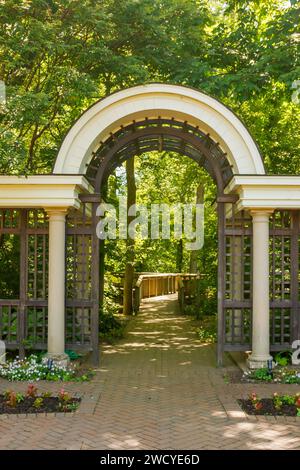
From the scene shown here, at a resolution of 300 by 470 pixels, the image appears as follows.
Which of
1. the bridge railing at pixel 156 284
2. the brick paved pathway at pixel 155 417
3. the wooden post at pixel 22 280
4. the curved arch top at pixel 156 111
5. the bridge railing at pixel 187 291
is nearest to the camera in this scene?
the brick paved pathway at pixel 155 417

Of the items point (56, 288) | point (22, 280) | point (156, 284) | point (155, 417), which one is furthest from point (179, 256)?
point (155, 417)

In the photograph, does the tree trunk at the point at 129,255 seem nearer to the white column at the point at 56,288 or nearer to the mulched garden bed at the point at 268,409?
the white column at the point at 56,288

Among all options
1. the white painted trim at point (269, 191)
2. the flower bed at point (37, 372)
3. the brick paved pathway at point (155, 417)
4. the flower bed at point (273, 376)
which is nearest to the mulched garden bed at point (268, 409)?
the brick paved pathway at point (155, 417)

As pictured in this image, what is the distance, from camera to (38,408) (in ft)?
22.8

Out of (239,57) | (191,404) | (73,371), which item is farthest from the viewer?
(239,57)

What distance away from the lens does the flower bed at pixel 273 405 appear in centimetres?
684

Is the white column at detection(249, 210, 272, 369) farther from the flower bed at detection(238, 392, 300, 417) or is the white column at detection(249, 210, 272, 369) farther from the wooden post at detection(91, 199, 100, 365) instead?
the wooden post at detection(91, 199, 100, 365)

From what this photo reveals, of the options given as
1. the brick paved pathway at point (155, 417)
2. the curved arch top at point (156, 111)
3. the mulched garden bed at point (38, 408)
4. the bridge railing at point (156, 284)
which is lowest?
the brick paved pathway at point (155, 417)

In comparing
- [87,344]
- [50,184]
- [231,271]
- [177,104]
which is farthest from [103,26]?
[87,344]

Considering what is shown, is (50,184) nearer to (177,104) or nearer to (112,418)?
(177,104)

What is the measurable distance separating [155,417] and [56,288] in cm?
367

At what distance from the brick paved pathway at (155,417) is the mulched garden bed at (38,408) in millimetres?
184

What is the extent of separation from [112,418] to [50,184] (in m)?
4.37

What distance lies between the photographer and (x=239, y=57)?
13.8 meters
